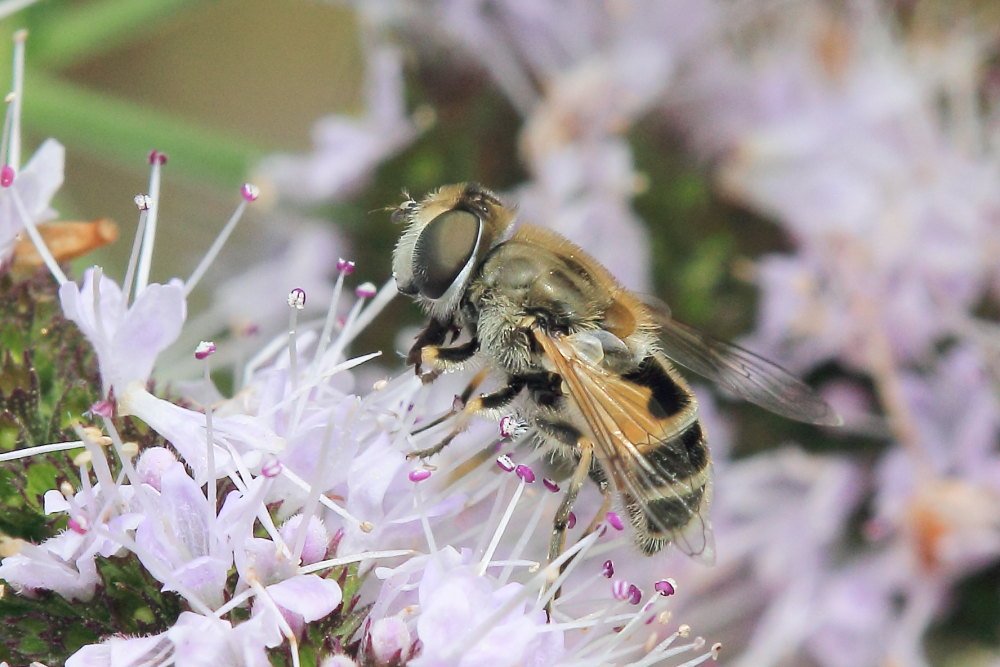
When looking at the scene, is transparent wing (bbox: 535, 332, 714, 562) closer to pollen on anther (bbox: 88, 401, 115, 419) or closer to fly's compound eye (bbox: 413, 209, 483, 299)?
fly's compound eye (bbox: 413, 209, 483, 299)

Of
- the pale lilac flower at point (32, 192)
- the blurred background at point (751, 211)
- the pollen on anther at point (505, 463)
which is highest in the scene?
the pale lilac flower at point (32, 192)

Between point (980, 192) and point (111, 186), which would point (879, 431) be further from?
point (111, 186)

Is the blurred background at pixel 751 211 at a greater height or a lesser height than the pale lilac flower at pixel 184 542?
lesser

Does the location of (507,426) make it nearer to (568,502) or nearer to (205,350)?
(568,502)

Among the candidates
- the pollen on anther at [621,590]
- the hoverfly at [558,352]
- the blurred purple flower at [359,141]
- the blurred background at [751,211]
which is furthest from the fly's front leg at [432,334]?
the blurred purple flower at [359,141]

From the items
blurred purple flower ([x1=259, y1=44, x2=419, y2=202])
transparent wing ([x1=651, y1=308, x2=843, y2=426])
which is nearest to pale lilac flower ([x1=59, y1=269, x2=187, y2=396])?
transparent wing ([x1=651, y1=308, x2=843, y2=426])

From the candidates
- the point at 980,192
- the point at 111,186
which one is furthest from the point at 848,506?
the point at 111,186

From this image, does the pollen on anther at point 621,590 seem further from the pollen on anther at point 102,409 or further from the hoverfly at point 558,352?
the pollen on anther at point 102,409
